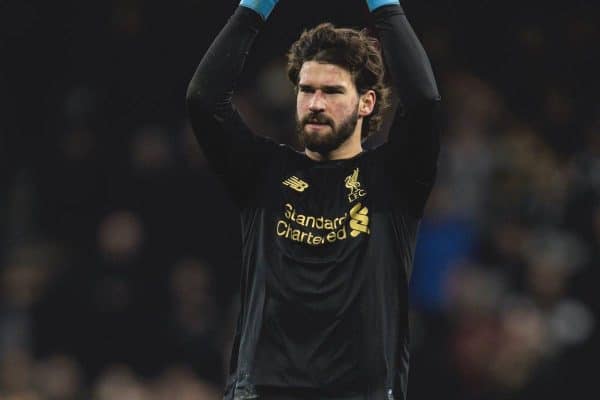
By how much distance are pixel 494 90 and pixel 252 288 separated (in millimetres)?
4774

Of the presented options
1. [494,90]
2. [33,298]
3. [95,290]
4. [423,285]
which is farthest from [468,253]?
[33,298]

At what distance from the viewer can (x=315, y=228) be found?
392 centimetres

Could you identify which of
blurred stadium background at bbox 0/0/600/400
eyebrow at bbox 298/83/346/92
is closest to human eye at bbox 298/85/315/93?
eyebrow at bbox 298/83/346/92

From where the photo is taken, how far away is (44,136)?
8914 millimetres

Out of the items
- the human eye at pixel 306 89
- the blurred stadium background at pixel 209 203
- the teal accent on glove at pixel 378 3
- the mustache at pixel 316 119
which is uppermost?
the teal accent on glove at pixel 378 3

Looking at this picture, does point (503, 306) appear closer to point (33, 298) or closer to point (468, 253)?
point (468, 253)

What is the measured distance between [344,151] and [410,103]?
1.08 feet

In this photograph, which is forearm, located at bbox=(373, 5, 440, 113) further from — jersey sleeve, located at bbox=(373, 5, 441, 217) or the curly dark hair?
the curly dark hair

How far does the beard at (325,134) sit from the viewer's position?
3.94 m

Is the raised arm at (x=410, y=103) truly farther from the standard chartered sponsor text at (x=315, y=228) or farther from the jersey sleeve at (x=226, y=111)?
the jersey sleeve at (x=226, y=111)

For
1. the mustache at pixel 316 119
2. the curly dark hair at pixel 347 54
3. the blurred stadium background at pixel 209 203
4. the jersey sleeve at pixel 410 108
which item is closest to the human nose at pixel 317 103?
the mustache at pixel 316 119

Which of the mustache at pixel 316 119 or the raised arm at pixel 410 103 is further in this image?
the mustache at pixel 316 119

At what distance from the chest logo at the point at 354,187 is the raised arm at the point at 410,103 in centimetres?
12

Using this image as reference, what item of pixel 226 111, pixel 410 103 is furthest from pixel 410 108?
pixel 226 111
